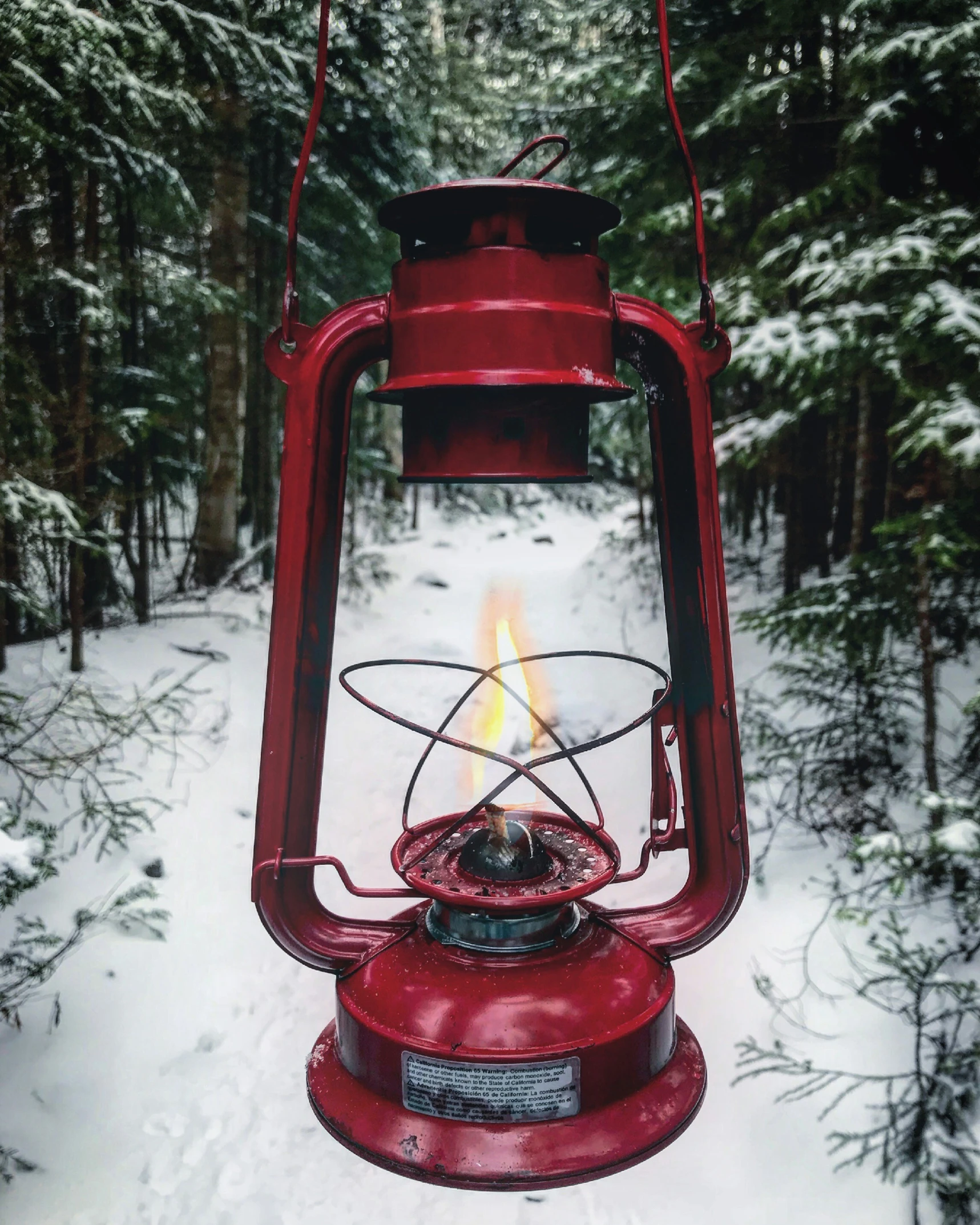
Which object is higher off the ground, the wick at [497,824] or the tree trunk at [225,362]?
the tree trunk at [225,362]

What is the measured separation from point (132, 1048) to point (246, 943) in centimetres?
85

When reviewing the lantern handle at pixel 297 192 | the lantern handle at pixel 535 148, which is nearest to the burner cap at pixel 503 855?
the lantern handle at pixel 297 192

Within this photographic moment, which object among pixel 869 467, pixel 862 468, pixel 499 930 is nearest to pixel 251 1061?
pixel 499 930

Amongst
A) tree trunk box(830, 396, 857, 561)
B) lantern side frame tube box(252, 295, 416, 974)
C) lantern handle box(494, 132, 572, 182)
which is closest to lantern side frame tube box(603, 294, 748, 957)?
lantern handle box(494, 132, 572, 182)

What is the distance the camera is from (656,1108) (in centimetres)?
108

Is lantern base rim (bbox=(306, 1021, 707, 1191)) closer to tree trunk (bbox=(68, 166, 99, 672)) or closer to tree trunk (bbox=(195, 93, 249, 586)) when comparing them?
tree trunk (bbox=(68, 166, 99, 672))

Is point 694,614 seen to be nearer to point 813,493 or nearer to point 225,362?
point 813,493

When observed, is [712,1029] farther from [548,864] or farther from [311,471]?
[311,471]

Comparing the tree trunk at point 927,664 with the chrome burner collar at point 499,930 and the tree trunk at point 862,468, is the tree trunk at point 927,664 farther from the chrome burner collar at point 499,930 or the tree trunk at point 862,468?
the chrome burner collar at point 499,930

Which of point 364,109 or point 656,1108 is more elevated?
point 364,109

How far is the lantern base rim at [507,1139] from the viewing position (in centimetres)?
99

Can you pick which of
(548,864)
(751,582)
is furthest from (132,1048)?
(751,582)

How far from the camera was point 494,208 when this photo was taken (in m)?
1.09

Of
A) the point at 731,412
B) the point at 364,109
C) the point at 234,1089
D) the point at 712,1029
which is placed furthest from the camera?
the point at 731,412
